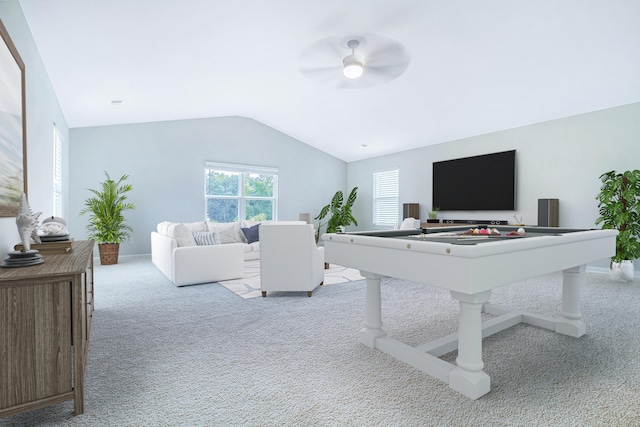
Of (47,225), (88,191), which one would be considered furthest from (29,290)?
(88,191)

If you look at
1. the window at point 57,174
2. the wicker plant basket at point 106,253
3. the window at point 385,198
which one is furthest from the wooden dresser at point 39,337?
the window at point 385,198

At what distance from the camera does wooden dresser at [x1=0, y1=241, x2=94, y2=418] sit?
1.41 meters

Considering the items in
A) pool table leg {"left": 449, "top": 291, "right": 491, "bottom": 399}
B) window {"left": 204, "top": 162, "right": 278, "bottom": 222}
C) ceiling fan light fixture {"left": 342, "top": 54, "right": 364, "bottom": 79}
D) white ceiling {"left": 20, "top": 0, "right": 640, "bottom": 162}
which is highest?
white ceiling {"left": 20, "top": 0, "right": 640, "bottom": 162}

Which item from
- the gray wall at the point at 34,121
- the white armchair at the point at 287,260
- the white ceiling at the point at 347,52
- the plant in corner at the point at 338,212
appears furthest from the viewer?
the plant in corner at the point at 338,212

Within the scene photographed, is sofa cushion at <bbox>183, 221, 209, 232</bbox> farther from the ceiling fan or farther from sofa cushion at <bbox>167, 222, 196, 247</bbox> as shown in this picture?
the ceiling fan

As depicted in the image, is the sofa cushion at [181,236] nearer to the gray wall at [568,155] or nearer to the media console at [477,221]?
the media console at [477,221]

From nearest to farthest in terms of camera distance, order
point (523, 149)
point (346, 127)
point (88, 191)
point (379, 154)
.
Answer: point (523, 149)
point (88, 191)
point (346, 127)
point (379, 154)

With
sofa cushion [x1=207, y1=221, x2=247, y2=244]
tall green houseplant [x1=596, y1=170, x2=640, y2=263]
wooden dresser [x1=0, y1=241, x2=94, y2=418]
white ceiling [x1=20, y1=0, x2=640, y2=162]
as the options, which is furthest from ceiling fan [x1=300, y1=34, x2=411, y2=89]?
sofa cushion [x1=207, y1=221, x2=247, y2=244]

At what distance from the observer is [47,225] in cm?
244

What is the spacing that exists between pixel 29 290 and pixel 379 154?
7569 millimetres

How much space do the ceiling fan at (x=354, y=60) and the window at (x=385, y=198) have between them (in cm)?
446

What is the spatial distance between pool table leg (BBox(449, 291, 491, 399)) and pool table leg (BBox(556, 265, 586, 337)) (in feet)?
4.02

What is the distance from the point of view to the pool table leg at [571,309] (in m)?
2.46

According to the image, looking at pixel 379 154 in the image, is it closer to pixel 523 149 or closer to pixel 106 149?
pixel 523 149
